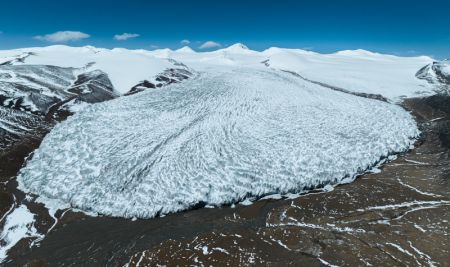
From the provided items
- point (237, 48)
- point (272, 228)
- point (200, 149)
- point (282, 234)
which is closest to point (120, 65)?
point (200, 149)

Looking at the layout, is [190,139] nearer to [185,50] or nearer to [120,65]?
[120,65]

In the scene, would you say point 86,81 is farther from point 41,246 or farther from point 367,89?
point 367,89

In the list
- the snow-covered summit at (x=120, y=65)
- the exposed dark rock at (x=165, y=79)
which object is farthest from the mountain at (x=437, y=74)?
the snow-covered summit at (x=120, y=65)

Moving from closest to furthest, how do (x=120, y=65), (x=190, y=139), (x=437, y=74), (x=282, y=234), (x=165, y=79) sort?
1. (x=282, y=234)
2. (x=190, y=139)
3. (x=165, y=79)
4. (x=120, y=65)
5. (x=437, y=74)

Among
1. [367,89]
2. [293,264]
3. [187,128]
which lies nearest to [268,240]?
[293,264]

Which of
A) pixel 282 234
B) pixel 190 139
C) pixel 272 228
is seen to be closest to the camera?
pixel 282 234

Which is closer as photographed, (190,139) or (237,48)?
(190,139)
